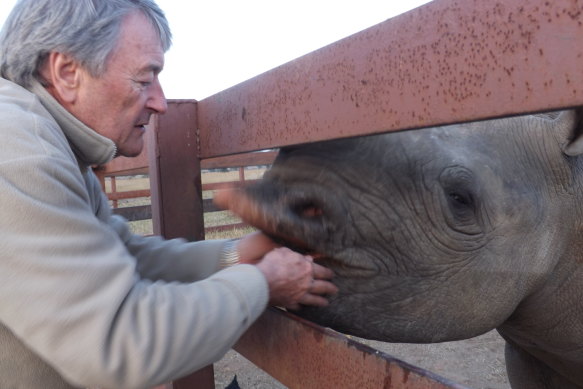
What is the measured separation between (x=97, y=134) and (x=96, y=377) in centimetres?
78

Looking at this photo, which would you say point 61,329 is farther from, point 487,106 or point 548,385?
point 548,385

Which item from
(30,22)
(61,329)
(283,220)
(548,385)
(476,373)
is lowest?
(476,373)

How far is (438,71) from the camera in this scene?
1.16 m

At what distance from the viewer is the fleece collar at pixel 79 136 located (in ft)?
5.19

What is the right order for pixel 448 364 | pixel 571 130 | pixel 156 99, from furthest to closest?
pixel 448 364 → pixel 571 130 → pixel 156 99

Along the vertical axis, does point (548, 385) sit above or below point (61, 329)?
below

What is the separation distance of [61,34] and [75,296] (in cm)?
79

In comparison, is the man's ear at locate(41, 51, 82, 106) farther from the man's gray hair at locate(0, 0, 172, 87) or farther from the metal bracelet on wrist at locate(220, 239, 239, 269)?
the metal bracelet on wrist at locate(220, 239, 239, 269)

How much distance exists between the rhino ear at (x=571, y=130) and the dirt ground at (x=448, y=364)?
3.16 metres

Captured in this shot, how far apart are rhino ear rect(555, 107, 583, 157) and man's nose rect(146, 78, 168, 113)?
153 centimetres

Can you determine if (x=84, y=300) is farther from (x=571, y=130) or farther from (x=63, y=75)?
(x=571, y=130)

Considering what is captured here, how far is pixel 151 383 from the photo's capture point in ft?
4.09

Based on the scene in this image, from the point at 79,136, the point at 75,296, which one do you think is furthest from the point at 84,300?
the point at 79,136

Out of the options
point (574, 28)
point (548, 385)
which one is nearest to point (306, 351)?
point (574, 28)
